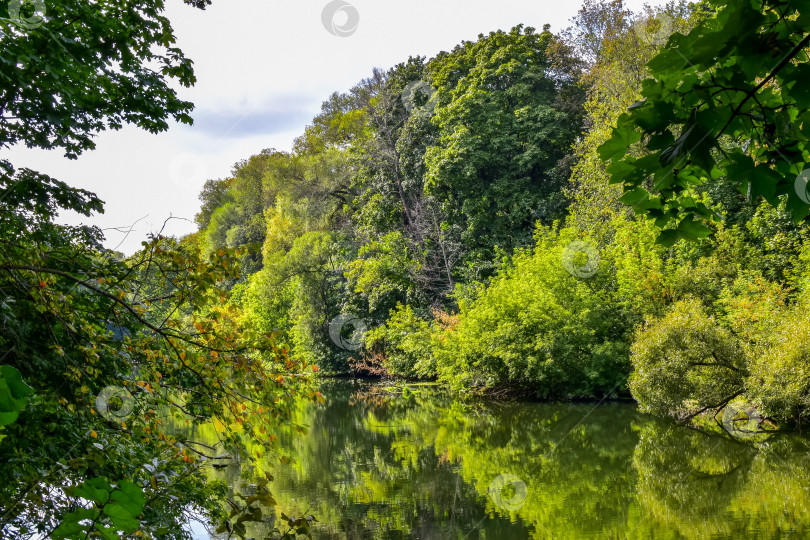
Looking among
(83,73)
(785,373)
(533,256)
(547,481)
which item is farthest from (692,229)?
(533,256)

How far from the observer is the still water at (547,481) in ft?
22.2

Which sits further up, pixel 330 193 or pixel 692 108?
pixel 330 193

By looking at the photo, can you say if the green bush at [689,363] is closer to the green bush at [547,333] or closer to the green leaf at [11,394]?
the green bush at [547,333]

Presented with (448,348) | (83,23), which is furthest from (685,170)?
(448,348)

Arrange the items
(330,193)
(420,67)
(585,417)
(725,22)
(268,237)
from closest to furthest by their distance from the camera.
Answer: (725,22), (585,417), (420,67), (330,193), (268,237)

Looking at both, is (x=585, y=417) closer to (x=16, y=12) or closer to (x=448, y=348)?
(x=448, y=348)

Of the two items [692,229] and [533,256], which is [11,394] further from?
[533,256]

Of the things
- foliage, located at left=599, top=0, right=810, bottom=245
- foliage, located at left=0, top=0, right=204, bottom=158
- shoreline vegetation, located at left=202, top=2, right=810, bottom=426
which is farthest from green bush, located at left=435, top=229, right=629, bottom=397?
foliage, located at left=599, top=0, right=810, bottom=245

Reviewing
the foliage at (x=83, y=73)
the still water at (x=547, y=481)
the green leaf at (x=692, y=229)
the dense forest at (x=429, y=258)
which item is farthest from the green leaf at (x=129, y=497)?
the still water at (x=547, y=481)

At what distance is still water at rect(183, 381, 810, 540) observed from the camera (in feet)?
22.2

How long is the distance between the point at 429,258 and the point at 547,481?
50.1 feet

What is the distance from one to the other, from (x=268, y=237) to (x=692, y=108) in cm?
3432

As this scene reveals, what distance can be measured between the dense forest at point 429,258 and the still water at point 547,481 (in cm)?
105

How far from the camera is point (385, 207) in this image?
2477 centimetres
